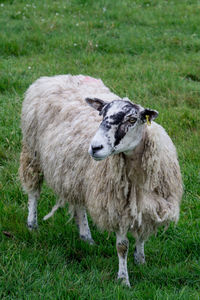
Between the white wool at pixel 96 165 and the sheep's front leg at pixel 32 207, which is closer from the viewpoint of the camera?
the white wool at pixel 96 165

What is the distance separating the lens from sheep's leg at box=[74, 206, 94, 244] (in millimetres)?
3753

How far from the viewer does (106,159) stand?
317cm

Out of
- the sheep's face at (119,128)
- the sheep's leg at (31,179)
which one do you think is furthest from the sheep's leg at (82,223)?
the sheep's face at (119,128)

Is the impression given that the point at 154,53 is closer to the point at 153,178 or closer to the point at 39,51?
the point at 39,51

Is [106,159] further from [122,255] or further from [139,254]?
Result: [139,254]

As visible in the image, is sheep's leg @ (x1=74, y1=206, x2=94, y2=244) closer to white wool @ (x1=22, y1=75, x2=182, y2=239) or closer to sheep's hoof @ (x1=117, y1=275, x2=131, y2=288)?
white wool @ (x1=22, y1=75, x2=182, y2=239)

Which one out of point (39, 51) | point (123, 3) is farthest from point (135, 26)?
point (39, 51)

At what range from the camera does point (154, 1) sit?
9570mm

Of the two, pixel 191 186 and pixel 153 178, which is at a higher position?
pixel 153 178

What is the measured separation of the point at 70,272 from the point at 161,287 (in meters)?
0.64

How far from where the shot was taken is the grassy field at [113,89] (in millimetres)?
3062

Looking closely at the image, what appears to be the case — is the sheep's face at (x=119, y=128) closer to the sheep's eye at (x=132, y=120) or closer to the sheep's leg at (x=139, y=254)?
the sheep's eye at (x=132, y=120)

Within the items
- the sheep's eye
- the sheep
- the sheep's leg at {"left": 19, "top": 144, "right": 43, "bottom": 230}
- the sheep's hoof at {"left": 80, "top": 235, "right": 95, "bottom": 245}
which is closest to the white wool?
the sheep

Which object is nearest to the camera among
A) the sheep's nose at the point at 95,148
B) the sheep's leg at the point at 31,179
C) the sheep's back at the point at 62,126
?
the sheep's nose at the point at 95,148
